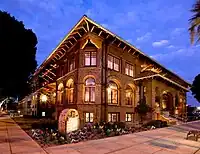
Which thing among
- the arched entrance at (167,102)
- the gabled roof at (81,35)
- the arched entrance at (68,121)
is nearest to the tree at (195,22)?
the arched entrance at (68,121)

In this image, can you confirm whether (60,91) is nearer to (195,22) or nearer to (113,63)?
(113,63)

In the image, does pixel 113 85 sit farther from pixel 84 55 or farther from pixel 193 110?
pixel 193 110

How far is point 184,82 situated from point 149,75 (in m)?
20.6

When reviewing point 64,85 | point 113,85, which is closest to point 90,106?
point 113,85

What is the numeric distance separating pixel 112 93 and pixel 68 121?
10187 millimetres

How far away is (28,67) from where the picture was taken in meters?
17.0

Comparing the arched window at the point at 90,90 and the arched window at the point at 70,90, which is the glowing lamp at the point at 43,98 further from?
the arched window at the point at 90,90

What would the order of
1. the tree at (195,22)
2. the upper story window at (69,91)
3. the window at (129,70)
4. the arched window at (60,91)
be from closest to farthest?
the tree at (195,22) → the upper story window at (69,91) → the window at (129,70) → the arched window at (60,91)

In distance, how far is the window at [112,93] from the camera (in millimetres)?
26141

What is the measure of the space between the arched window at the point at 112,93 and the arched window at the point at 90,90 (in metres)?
1.83

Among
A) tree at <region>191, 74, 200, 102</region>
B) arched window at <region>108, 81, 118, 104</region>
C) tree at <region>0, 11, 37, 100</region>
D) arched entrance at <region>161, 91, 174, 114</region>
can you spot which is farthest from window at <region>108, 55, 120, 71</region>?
tree at <region>191, 74, 200, 102</region>

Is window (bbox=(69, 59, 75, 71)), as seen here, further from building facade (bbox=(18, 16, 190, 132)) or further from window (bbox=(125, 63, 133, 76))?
window (bbox=(125, 63, 133, 76))

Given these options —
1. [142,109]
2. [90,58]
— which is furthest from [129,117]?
[90,58]

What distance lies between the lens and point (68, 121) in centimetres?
1706
